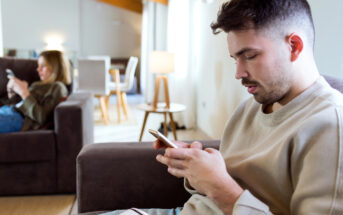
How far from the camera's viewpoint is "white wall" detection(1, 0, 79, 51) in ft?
28.2

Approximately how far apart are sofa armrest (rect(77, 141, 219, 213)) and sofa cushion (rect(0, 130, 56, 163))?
1122mm

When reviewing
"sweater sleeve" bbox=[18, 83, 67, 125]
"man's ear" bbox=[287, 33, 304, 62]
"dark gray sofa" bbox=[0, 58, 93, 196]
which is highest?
"man's ear" bbox=[287, 33, 304, 62]

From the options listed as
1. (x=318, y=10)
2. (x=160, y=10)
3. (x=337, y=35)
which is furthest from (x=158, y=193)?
(x=160, y=10)

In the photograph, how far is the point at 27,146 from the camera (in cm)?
228

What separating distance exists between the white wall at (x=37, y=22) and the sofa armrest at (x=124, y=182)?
809 cm

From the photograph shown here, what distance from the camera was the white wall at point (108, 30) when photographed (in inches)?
356

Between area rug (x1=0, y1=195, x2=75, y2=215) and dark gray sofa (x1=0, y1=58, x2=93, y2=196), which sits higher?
dark gray sofa (x1=0, y1=58, x2=93, y2=196)

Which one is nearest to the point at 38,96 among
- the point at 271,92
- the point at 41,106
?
the point at 41,106

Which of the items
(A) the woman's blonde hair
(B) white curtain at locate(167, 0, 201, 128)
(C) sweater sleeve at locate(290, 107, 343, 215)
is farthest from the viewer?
(B) white curtain at locate(167, 0, 201, 128)

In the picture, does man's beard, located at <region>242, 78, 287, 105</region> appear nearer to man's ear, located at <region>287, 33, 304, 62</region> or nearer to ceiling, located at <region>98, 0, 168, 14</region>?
man's ear, located at <region>287, 33, 304, 62</region>

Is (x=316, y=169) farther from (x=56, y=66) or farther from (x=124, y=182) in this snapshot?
(x=56, y=66)

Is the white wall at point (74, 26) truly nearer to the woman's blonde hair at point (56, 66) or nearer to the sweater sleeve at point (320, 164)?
the woman's blonde hair at point (56, 66)

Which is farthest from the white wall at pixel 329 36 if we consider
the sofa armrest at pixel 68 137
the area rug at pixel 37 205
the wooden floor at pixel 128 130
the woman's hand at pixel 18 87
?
the wooden floor at pixel 128 130

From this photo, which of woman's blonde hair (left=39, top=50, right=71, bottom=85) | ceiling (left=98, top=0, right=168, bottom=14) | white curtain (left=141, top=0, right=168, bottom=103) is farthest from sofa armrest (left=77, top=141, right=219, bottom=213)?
ceiling (left=98, top=0, right=168, bottom=14)
